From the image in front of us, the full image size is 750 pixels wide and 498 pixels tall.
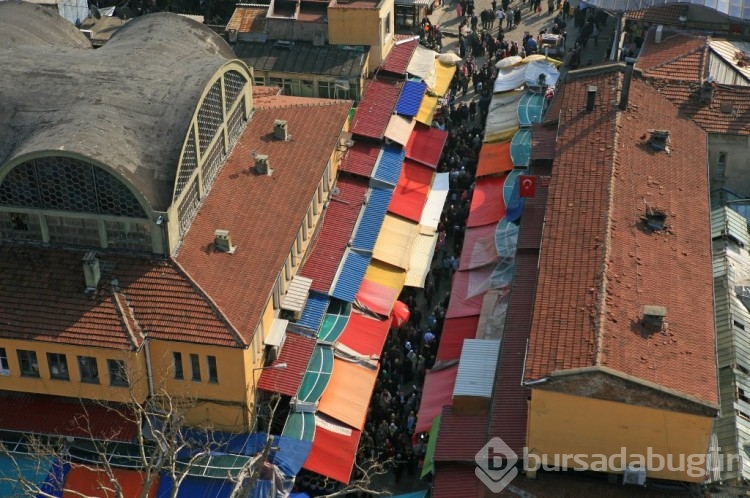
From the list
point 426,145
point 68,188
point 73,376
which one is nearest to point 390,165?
point 426,145

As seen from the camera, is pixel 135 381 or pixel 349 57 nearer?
pixel 135 381

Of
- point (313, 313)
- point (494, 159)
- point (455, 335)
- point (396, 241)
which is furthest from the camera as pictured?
point (494, 159)

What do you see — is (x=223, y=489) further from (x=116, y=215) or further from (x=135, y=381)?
(x=116, y=215)

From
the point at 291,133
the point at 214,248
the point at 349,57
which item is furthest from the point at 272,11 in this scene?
the point at 214,248

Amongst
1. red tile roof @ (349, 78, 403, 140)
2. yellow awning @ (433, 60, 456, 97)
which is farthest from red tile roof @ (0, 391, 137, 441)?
yellow awning @ (433, 60, 456, 97)

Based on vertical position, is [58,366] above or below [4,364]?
above

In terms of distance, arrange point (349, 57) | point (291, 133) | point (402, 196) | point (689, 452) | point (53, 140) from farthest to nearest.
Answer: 1. point (349, 57)
2. point (402, 196)
3. point (291, 133)
4. point (53, 140)
5. point (689, 452)

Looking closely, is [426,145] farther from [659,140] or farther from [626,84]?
[659,140]
